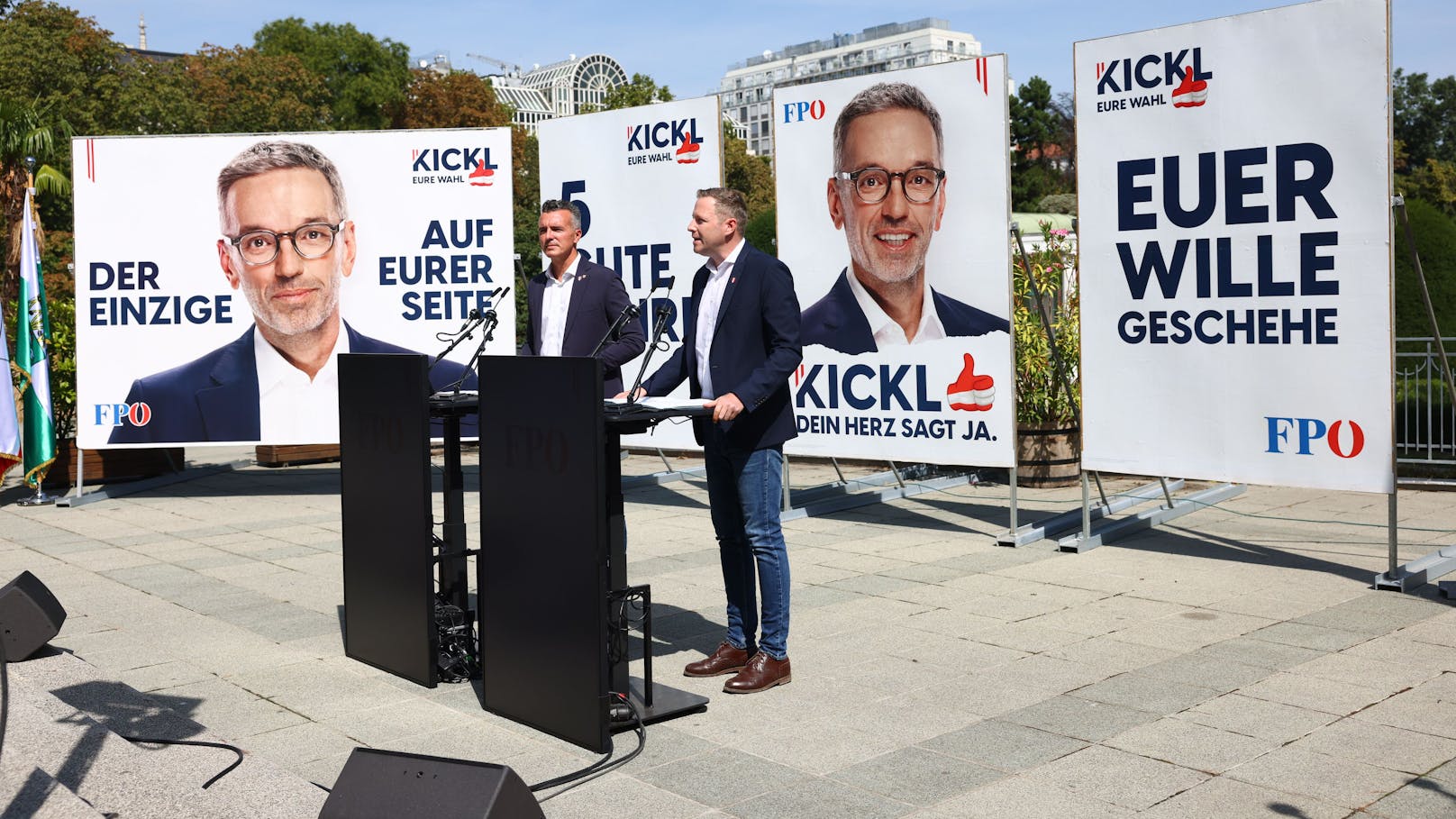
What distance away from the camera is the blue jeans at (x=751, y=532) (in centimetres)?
543

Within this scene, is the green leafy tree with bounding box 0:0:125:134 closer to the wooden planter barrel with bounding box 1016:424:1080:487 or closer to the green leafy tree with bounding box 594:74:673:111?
the green leafy tree with bounding box 594:74:673:111

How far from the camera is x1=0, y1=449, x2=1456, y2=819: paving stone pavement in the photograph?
14.1ft

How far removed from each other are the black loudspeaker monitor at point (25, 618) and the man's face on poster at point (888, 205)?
567cm

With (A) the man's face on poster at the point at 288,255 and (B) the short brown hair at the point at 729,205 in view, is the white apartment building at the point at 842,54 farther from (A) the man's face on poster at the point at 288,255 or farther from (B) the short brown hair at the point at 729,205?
(B) the short brown hair at the point at 729,205

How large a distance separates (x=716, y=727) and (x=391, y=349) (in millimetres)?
7143

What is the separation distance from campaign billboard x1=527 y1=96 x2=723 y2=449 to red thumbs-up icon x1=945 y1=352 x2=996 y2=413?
2463 millimetres

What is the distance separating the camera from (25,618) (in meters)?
6.02

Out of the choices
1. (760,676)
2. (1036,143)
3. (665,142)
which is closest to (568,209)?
(760,676)

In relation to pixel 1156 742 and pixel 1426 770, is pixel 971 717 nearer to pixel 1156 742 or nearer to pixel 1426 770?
pixel 1156 742

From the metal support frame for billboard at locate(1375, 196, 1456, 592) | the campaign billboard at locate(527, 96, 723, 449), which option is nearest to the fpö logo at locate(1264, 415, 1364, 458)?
the metal support frame for billboard at locate(1375, 196, 1456, 592)

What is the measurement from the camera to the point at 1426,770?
4.31 meters

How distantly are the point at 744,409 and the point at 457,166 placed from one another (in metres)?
6.92

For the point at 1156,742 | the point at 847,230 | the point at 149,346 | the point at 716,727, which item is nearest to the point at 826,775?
the point at 716,727

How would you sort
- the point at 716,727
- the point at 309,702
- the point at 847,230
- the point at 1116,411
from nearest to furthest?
the point at 716,727, the point at 309,702, the point at 1116,411, the point at 847,230
